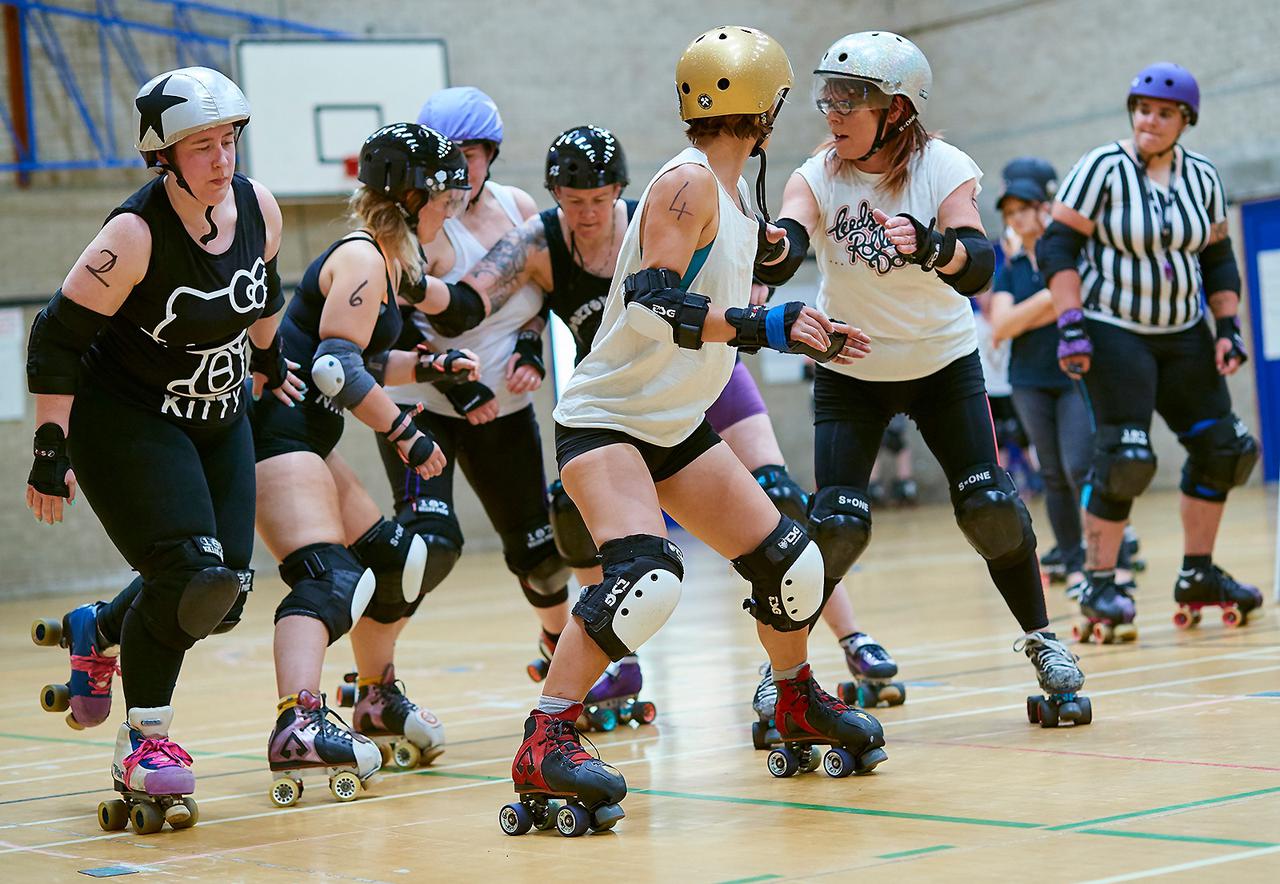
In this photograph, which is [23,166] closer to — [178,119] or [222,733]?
[222,733]

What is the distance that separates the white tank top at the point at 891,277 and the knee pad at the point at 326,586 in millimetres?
1342

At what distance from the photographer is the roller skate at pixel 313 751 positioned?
12.2 feet

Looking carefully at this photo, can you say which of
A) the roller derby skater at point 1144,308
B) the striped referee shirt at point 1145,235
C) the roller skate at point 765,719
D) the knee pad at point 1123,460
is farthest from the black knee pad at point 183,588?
Result: the striped referee shirt at point 1145,235

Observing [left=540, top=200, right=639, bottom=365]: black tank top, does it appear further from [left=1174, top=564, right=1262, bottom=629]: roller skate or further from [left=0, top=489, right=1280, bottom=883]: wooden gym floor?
[left=1174, top=564, right=1262, bottom=629]: roller skate

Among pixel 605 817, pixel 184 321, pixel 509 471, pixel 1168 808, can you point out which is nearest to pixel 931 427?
pixel 509 471

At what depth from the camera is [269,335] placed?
13.1 feet

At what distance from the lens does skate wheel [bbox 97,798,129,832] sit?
3545 millimetres

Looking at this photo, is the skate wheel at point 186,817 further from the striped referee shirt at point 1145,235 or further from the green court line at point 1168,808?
the striped referee shirt at point 1145,235

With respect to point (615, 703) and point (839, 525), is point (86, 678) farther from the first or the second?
point (839, 525)

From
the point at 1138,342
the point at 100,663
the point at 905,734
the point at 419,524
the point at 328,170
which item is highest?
the point at 328,170

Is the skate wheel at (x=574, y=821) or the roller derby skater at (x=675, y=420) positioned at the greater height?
the roller derby skater at (x=675, y=420)

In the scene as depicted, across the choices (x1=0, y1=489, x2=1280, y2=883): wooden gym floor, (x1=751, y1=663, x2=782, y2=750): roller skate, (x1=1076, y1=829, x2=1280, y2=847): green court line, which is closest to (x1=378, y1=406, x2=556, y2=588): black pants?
(x1=0, y1=489, x2=1280, y2=883): wooden gym floor

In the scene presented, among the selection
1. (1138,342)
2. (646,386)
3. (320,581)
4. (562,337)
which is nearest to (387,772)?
(320,581)

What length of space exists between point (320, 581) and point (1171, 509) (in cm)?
1035
